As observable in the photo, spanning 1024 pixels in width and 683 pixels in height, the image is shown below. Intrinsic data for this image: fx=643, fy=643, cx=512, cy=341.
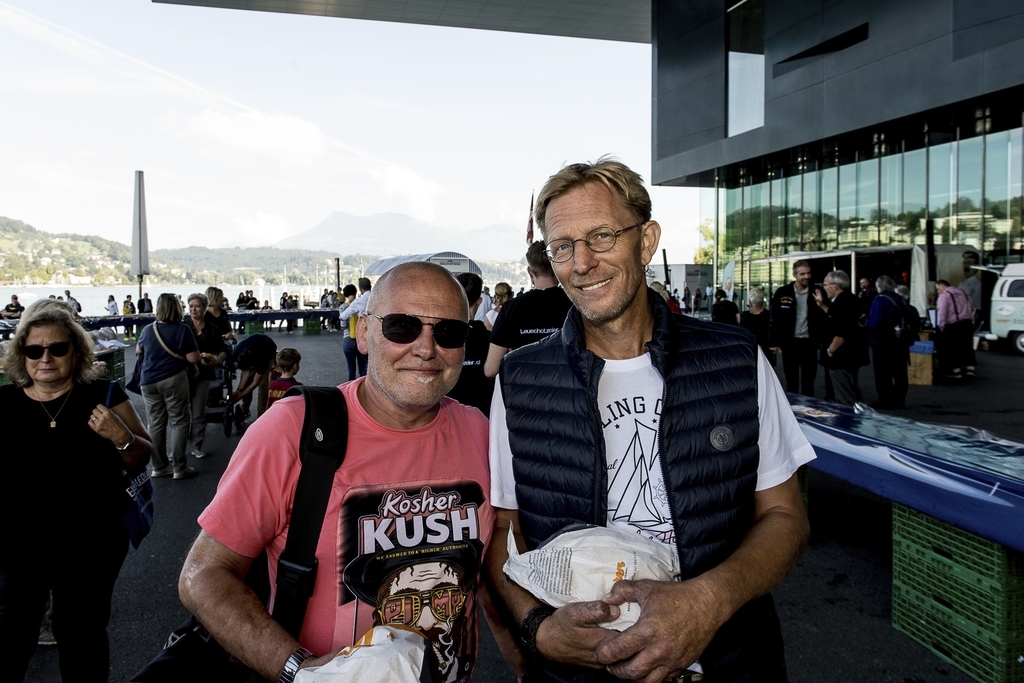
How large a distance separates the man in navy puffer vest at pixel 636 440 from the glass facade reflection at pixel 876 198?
763 inches

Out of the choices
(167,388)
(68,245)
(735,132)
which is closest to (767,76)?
(735,132)

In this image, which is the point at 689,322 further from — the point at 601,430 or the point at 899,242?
the point at 899,242

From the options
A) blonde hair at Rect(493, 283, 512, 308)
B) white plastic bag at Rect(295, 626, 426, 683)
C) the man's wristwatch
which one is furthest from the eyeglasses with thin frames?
blonde hair at Rect(493, 283, 512, 308)

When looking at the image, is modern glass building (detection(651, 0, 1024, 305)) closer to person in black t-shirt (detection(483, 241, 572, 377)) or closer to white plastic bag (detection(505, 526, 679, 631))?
person in black t-shirt (detection(483, 241, 572, 377))

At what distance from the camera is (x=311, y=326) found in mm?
29781

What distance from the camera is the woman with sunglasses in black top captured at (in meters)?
2.68

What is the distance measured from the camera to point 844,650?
3.48m

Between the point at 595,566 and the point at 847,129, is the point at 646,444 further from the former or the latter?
the point at 847,129

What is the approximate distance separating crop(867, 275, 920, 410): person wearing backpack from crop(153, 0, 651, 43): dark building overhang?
1008 inches

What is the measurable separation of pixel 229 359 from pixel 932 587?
10.1 metres

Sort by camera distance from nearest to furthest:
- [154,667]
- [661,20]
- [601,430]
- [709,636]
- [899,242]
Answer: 1. [709,636]
2. [154,667]
3. [601,430]
4. [899,242]
5. [661,20]

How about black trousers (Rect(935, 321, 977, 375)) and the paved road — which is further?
black trousers (Rect(935, 321, 977, 375))

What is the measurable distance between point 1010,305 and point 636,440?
19.7 meters

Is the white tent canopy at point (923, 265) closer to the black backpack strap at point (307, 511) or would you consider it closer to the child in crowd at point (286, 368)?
the child in crowd at point (286, 368)
